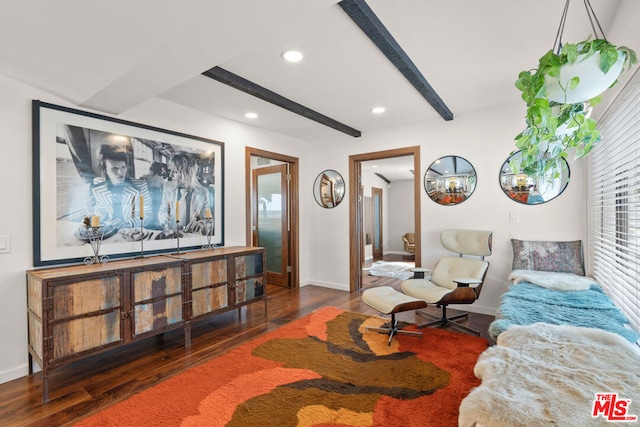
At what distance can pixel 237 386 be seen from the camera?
212 cm

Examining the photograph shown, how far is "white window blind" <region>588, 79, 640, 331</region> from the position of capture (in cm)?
198

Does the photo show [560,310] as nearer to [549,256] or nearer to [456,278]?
[456,278]

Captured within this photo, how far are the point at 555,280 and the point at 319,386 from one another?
88.0 inches

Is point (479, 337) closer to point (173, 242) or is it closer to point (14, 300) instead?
point (173, 242)

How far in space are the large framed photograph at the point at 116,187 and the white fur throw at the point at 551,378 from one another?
294 centimetres

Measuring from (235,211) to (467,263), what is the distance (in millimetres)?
Answer: 2835

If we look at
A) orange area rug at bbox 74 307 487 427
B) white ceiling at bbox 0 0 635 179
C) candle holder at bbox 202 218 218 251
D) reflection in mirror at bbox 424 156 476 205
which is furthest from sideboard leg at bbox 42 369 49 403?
reflection in mirror at bbox 424 156 476 205

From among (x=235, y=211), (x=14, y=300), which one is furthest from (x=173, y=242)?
(x=14, y=300)

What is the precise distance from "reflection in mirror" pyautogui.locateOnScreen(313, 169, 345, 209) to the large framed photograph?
1.85m

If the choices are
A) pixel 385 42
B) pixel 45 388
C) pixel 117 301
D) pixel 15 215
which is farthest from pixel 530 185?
pixel 15 215

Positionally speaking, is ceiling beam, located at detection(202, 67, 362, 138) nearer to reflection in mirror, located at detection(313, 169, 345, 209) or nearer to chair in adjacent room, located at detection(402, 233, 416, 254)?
reflection in mirror, located at detection(313, 169, 345, 209)

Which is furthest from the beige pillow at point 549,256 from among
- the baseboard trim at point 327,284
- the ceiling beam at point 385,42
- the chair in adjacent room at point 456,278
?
the baseboard trim at point 327,284

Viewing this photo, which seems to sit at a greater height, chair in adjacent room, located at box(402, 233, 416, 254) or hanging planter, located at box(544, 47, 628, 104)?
hanging planter, located at box(544, 47, 628, 104)

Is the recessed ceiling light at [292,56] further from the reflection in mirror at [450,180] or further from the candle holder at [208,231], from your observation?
the reflection in mirror at [450,180]
